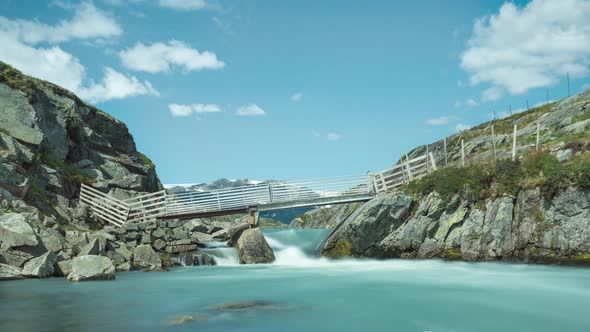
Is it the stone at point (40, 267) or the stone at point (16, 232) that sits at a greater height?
the stone at point (16, 232)

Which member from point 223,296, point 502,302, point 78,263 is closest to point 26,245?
point 78,263

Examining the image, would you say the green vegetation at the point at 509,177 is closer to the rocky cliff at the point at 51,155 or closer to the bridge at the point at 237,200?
the bridge at the point at 237,200

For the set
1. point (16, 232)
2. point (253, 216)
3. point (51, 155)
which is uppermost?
point (51, 155)

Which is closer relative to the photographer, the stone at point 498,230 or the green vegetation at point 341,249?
the stone at point 498,230

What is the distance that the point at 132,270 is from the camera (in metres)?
24.7

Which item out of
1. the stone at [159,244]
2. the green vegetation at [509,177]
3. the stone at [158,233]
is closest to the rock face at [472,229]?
the green vegetation at [509,177]

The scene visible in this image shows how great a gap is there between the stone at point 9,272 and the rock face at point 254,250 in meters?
13.7

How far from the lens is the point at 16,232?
1991cm

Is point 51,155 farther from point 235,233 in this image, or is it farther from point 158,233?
point 235,233

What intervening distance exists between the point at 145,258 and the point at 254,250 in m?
6.99

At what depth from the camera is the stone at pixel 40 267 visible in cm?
1938

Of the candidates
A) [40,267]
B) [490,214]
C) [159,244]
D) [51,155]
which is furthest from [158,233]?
[490,214]

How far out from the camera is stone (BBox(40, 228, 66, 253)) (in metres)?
21.6

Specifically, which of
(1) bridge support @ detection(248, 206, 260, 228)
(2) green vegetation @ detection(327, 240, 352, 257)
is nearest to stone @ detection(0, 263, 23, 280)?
(1) bridge support @ detection(248, 206, 260, 228)
